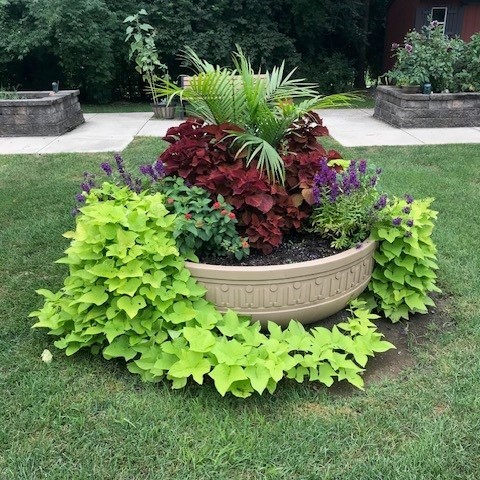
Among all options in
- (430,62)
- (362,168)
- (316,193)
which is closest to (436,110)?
(430,62)

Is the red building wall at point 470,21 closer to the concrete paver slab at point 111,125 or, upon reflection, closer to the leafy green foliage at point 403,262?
the concrete paver slab at point 111,125

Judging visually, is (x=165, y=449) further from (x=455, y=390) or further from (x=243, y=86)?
(x=243, y=86)

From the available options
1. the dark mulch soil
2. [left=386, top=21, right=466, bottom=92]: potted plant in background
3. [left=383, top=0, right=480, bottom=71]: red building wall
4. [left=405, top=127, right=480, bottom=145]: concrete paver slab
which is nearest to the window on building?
[left=383, top=0, right=480, bottom=71]: red building wall

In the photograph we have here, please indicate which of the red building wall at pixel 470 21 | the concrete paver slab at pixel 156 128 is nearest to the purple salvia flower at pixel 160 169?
the concrete paver slab at pixel 156 128

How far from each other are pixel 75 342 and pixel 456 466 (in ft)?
5.35

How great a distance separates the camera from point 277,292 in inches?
94.3

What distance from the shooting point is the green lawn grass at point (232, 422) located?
1.80 meters

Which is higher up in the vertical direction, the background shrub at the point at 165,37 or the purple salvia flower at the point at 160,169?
the background shrub at the point at 165,37

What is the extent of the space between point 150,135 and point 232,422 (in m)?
5.85

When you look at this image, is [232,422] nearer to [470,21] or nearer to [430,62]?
[430,62]

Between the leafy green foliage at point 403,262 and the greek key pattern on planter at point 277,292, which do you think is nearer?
the greek key pattern on planter at point 277,292

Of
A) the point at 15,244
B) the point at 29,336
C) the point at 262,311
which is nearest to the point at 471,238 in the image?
the point at 262,311

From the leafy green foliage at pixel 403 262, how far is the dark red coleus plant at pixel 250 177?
440 mm

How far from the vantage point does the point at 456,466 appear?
1.79m
